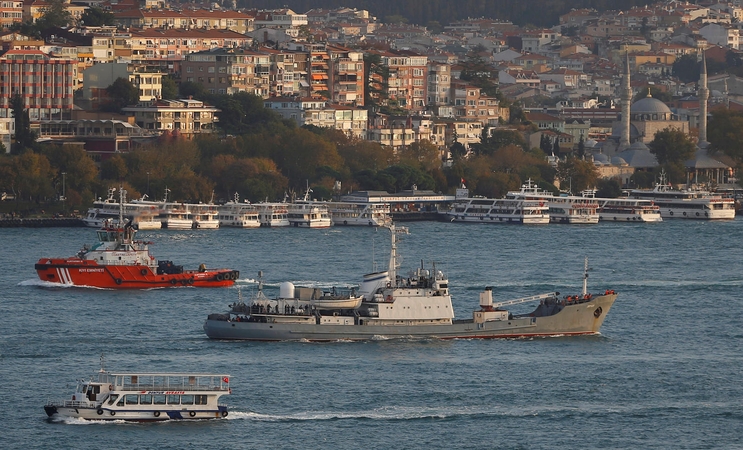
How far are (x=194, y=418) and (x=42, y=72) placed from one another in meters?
62.1

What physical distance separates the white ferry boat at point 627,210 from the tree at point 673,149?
49.4 feet

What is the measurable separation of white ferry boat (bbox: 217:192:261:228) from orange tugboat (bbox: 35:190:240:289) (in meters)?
24.0

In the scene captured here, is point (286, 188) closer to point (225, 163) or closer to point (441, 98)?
point (225, 163)

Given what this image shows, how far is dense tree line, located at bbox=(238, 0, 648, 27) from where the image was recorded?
623 ft

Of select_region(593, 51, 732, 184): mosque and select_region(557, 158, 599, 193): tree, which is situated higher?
select_region(593, 51, 732, 184): mosque

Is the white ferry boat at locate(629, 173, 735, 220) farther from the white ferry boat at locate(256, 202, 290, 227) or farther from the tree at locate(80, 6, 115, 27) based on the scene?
the tree at locate(80, 6, 115, 27)

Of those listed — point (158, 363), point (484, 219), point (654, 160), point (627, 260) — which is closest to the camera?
point (158, 363)

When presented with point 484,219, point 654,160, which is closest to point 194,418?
point 484,219

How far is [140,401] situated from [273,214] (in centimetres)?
4432

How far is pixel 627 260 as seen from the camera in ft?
209

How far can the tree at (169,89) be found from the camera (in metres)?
98.1

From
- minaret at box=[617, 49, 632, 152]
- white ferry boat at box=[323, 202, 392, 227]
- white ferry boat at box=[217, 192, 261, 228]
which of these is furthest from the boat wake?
minaret at box=[617, 49, 632, 152]

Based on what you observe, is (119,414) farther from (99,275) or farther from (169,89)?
(169,89)

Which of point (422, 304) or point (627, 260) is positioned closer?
point (422, 304)
